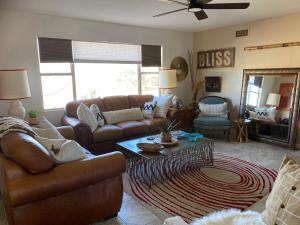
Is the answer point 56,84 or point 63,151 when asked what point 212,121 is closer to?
point 56,84

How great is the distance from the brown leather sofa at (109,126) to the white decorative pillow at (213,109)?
1.09 meters

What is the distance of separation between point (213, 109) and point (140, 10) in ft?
8.58

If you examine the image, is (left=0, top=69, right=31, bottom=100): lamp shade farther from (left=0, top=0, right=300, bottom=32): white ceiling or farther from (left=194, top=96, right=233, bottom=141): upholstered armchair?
(left=194, top=96, right=233, bottom=141): upholstered armchair

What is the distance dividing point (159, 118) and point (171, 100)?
484mm

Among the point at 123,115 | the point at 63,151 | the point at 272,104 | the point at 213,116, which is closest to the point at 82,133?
the point at 123,115

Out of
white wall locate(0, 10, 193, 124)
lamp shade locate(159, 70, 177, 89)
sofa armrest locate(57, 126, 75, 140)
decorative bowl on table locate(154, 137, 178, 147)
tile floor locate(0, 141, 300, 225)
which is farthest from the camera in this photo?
lamp shade locate(159, 70, 177, 89)

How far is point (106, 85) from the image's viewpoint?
189 inches

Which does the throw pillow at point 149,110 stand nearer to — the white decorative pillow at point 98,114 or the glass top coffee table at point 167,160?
the white decorative pillow at point 98,114

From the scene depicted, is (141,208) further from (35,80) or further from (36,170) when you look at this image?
(35,80)

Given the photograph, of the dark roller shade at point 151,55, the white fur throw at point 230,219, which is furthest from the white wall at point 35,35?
the white fur throw at point 230,219

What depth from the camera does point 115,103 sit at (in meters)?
4.53

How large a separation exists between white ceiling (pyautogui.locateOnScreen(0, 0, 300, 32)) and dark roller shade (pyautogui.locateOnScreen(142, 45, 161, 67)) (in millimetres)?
579

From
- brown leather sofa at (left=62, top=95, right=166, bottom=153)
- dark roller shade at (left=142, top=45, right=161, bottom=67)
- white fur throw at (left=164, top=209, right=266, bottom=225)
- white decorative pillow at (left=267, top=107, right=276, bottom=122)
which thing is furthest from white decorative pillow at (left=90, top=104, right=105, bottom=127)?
white decorative pillow at (left=267, top=107, right=276, bottom=122)

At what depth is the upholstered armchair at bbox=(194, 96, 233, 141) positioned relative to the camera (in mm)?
4512
